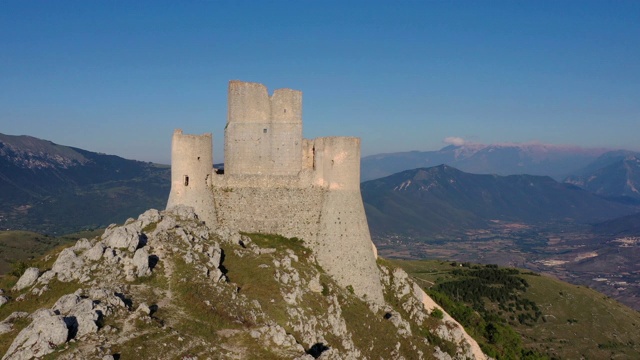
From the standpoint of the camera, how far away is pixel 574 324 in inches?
3999

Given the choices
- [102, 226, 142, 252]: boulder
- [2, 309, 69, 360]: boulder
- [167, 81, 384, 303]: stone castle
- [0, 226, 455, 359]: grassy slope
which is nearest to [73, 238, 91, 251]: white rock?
[102, 226, 142, 252]: boulder

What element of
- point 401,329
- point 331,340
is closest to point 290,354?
point 331,340

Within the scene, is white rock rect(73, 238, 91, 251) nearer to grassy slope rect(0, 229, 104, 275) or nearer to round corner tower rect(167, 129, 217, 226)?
round corner tower rect(167, 129, 217, 226)

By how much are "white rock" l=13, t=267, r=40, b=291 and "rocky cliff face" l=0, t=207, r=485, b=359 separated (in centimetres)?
6

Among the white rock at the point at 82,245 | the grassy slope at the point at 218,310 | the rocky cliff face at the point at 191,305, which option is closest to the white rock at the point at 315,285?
the rocky cliff face at the point at 191,305

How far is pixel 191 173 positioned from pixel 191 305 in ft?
63.6

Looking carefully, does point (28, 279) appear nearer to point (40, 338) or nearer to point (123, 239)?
point (123, 239)

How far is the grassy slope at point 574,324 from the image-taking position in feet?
297

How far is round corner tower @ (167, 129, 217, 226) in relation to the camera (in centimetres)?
4791

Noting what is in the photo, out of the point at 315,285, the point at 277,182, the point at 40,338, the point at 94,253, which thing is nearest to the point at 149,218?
the point at 94,253

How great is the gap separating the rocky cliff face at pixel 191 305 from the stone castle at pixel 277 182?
1.88m

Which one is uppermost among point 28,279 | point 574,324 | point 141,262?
point 141,262

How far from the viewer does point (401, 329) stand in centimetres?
4519

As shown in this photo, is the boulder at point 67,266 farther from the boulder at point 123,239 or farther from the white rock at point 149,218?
the white rock at point 149,218
